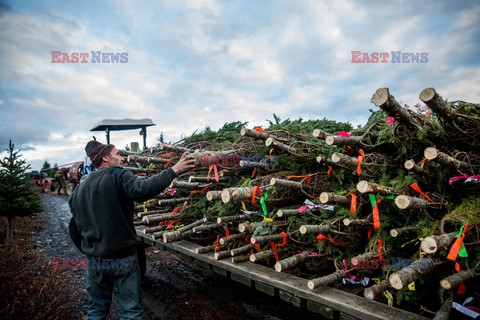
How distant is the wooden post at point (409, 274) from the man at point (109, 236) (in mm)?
2193

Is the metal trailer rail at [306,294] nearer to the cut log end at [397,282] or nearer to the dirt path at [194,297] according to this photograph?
the cut log end at [397,282]

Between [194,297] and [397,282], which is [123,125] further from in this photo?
[397,282]

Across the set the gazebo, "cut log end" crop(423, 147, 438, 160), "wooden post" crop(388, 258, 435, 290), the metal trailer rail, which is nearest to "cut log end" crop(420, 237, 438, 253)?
"wooden post" crop(388, 258, 435, 290)

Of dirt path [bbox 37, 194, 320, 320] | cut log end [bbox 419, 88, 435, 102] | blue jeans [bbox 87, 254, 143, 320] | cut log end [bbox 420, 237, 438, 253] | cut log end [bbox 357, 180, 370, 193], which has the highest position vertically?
cut log end [bbox 419, 88, 435, 102]

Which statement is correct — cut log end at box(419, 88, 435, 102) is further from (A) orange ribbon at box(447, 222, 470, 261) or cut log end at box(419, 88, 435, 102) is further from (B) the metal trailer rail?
(B) the metal trailer rail

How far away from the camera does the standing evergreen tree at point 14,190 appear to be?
29.0 ft

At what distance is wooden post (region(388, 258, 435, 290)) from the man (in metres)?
2.19

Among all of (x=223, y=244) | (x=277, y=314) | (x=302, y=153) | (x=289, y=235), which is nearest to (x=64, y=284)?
(x=223, y=244)

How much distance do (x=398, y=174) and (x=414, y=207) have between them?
88 cm

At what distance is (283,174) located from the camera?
433 cm

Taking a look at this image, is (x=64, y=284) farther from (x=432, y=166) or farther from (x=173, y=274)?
(x=432, y=166)

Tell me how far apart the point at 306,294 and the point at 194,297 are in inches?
136

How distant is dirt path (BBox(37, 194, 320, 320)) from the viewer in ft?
16.1

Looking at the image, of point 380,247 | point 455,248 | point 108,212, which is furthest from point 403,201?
point 108,212
